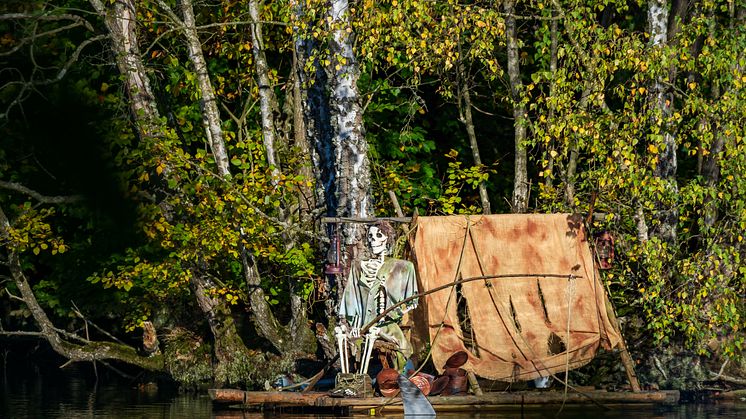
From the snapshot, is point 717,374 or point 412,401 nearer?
point 412,401

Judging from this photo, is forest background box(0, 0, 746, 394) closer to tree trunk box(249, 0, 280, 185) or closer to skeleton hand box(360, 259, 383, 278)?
tree trunk box(249, 0, 280, 185)

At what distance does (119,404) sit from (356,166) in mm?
4233

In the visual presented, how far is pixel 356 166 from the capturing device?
13859mm

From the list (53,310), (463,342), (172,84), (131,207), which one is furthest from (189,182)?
(131,207)

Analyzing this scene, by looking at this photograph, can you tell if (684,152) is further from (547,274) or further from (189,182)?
(189,182)

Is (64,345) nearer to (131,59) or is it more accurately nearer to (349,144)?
(131,59)

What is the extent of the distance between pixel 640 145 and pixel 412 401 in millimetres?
8188

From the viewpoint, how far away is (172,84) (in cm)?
1647

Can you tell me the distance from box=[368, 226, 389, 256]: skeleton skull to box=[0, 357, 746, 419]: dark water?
203 centimetres

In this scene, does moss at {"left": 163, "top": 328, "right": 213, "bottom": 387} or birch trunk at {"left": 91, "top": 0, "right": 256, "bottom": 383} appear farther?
moss at {"left": 163, "top": 328, "right": 213, "bottom": 387}

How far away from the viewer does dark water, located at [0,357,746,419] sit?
12.0 meters

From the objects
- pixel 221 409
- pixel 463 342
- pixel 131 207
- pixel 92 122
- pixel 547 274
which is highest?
pixel 92 122

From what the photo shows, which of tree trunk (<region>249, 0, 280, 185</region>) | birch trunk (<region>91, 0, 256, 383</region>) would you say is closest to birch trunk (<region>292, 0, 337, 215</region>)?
tree trunk (<region>249, 0, 280, 185</region>)

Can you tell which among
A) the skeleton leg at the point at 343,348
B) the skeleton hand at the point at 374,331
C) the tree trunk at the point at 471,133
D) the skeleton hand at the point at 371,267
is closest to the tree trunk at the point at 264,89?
the tree trunk at the point at 471,133
